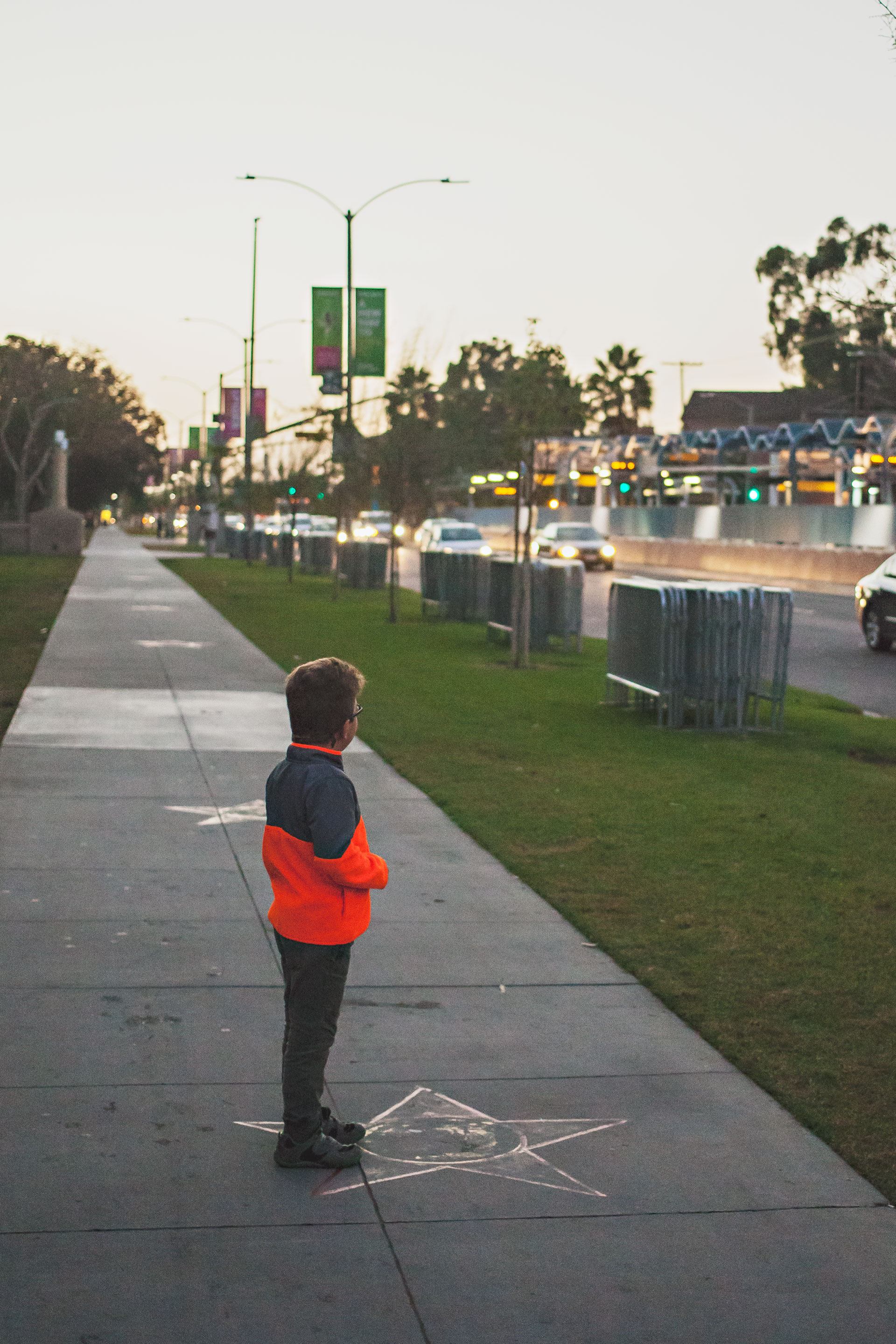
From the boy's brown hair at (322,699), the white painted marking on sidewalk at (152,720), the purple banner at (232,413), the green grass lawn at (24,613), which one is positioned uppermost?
the purple banner at (232,413)

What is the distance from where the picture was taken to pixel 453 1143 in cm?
454

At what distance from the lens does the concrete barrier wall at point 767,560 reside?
38719 millimetres

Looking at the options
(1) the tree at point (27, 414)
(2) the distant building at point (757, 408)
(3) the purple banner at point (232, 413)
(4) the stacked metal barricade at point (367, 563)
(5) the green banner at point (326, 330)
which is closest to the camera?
(5) the green banner at point (326, 330)

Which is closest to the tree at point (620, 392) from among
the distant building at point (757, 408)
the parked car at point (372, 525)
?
the distant building at point (757, 408)

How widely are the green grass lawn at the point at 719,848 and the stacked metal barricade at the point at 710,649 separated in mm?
335

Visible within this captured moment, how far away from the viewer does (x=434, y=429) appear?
102 feet

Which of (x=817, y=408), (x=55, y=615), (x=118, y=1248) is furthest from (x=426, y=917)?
(x=817, y=408)

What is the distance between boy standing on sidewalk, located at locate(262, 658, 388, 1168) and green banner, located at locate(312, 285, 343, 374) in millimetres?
30168

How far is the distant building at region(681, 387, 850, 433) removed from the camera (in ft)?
298

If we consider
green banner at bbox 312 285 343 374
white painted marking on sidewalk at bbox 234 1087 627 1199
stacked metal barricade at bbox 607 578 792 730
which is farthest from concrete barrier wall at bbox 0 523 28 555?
white painted marking on sidewalk at bbox 234 1087 627 1199

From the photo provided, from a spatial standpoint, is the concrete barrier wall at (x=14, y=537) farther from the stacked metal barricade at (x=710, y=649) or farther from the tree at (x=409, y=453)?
the stacked metal barricade at (x=710, y=649)

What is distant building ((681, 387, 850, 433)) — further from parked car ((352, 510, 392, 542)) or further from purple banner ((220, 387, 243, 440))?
purple banner ((220, 387, 243, 440))

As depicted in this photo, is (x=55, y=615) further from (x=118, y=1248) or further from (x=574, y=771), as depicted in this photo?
(x=118, y=1248)

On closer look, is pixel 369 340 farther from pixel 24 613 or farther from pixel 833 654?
pixel 833 654
